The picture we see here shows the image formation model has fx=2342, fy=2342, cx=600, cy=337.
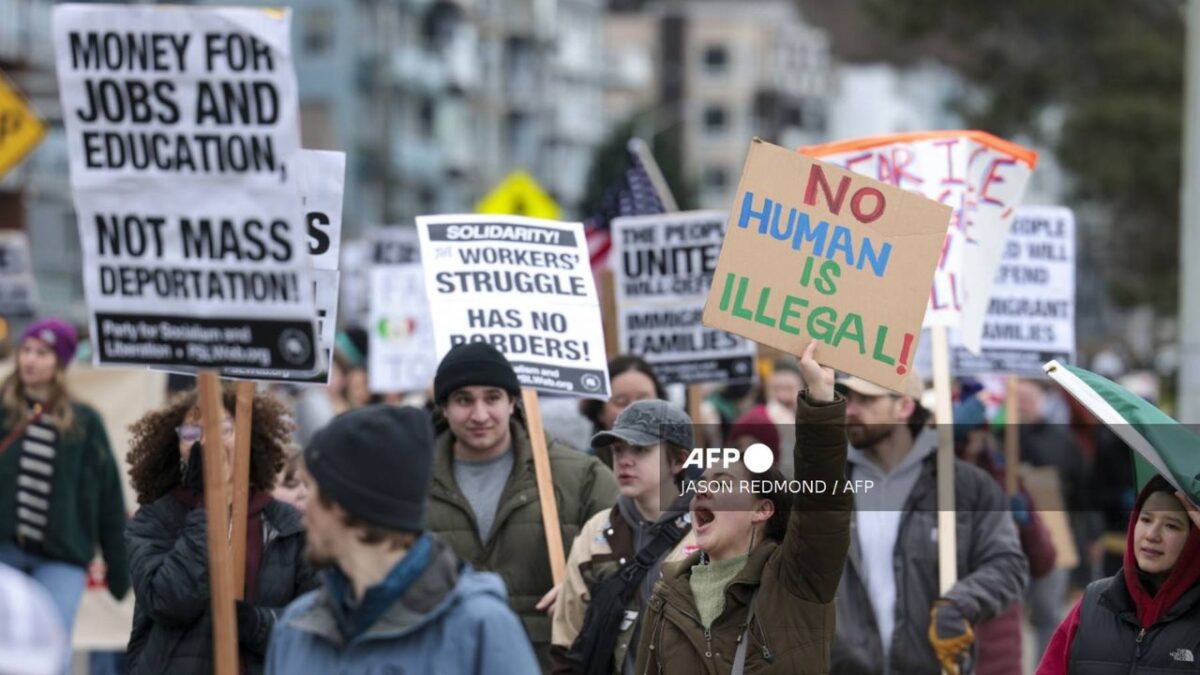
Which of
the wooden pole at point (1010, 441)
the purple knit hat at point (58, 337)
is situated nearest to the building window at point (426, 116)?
the wooden pole at point (1010, 441)

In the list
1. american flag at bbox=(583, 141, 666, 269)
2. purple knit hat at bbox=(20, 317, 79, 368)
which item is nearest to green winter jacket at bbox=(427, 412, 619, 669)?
purple knit hat at bbox=(20, 317, 79, 368)

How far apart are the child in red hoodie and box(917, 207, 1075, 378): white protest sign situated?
16.4 feet

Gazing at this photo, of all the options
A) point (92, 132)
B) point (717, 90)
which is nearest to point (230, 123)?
point (92, 132)

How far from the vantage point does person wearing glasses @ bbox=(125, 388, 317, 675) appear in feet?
20.7

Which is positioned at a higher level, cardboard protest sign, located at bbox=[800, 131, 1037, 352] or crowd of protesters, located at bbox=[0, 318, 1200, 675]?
cardboard protest sign, located at bbox=[800, 131, 1037, 352]

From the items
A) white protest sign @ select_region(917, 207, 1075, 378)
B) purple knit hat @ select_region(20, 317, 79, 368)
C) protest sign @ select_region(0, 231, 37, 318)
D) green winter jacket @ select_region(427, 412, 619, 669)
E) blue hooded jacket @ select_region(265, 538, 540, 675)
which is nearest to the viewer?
blue hooded jacket @ select_region(265, 538, 540, 675)

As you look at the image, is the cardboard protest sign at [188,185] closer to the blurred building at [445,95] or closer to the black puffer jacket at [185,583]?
the black puffer jacket at [185,583]

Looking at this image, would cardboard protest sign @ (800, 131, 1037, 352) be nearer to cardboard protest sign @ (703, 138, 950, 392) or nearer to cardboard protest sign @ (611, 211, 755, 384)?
cardboard protest sign @ (611, 211, 755, 384)

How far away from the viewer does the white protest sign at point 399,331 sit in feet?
47.2

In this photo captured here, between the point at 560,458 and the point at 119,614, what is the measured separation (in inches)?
222

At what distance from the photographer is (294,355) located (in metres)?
5.58

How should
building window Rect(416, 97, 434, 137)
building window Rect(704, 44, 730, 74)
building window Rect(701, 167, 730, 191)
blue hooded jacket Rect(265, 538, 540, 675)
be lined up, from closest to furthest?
blue hooded jacket Rect(265, 538, 540, 675), building window Rect(416, 97, 434, 137), building window Rect(701, 167, 730, 191), building window Rect(704, 44, 730, 74)

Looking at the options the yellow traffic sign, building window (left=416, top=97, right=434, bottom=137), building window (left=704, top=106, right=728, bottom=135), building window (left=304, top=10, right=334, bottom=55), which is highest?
building window (left=704, top=106, right=728, bottom=135)

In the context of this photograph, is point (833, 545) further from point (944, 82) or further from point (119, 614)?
point (944, 82)
